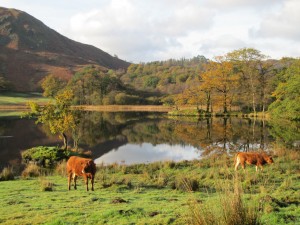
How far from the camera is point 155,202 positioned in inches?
377

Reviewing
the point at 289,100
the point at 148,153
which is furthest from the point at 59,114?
the point at 289,100

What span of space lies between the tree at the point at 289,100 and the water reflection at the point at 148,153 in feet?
98.0

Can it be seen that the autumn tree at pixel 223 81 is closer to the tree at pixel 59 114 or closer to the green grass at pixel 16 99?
the tree at pixel 59 114

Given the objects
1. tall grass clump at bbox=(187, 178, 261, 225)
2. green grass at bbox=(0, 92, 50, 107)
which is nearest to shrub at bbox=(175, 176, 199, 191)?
tall grass clump at bbox=(187, 178, 261, 225)

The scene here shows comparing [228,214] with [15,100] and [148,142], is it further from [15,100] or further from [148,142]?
[15,100]

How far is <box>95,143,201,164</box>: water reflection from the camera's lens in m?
25.0

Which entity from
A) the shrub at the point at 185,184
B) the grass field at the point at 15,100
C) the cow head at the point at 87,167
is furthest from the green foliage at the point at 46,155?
the grass field at the point at 15,100

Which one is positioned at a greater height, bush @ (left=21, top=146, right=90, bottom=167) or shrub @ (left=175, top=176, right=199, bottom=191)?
shrub @ (left=175, top=176, right=199, bottom=191)

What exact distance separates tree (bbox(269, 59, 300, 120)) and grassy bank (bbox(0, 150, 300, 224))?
40.1 m

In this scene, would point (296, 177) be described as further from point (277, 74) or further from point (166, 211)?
point (277, 74)

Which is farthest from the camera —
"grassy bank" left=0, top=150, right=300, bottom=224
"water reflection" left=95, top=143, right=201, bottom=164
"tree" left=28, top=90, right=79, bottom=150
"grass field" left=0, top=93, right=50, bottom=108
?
"grass field" left=0, top=93, right=50, bottom=108

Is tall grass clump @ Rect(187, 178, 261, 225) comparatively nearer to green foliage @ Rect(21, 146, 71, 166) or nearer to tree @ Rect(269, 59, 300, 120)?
green foliage @ Rect(21, 146, 71, 166)

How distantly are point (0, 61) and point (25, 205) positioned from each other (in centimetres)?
20450

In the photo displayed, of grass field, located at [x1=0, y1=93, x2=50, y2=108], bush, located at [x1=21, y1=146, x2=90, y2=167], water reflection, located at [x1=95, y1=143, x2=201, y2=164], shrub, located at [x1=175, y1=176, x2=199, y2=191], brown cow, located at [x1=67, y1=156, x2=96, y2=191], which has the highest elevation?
grass field, located at [x1=0, y1=93, x2=50, y2=108]
